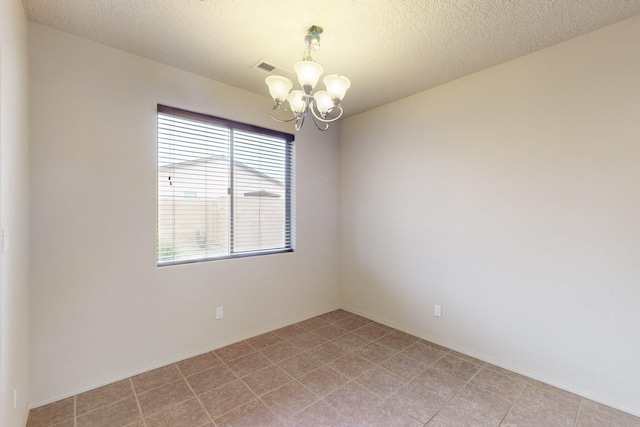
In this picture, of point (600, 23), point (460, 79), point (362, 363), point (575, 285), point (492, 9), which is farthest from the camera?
point (460, 79)

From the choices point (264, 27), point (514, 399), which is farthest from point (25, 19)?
point (514, 399)

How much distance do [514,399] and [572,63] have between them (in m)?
2.56

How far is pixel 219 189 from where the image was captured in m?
2.95

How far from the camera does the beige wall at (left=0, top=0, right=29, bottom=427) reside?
54.1 inches

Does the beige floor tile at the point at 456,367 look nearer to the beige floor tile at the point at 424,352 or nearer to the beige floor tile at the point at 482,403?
the beige floor tile at the point at 424,352

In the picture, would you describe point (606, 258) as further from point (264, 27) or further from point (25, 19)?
point (25, 19)

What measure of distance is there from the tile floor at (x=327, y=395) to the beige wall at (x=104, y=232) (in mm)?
261

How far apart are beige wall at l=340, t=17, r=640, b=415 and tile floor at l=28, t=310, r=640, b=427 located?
0.99 ft

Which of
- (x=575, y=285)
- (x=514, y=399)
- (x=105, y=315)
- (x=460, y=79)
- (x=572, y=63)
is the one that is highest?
(x=460, y=79)

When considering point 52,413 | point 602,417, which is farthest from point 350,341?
point 52,413

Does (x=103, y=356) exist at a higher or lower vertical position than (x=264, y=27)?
lower

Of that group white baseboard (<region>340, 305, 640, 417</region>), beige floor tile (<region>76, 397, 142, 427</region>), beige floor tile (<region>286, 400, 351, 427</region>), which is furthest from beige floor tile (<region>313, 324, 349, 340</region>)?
beige floor tile (<region>76, 397, 142, 427</region>)

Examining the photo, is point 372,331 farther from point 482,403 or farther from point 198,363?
point 198,363

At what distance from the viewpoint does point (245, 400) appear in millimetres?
2070
